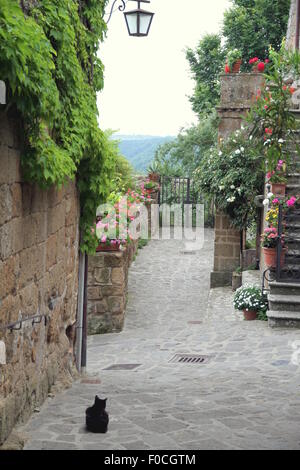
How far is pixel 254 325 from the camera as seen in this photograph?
1017 cm

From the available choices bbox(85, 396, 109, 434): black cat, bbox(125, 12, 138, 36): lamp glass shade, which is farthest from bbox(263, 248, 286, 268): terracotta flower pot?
bbox(85, 396, 109, 434): black cat

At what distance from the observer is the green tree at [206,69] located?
23922 millimetres

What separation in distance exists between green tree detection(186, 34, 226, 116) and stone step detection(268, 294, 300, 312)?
1467cm

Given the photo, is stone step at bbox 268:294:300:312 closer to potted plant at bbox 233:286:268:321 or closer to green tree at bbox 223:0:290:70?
potted plant at bbox 233:286:268:321

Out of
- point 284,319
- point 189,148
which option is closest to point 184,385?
point 284,319

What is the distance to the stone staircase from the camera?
32.4ft

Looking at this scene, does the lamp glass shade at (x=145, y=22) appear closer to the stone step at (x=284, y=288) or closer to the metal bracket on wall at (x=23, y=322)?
the metal bracket on wall at (x=23, y=322)

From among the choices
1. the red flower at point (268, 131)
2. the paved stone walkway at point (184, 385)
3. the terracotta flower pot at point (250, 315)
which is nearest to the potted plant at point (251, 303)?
the terracotta flower pot at point (250, 315)

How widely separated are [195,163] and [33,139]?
1952 centimetres

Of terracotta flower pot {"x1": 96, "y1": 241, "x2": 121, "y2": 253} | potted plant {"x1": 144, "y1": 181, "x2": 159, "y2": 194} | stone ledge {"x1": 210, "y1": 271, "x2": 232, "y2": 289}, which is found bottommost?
stone ledge {"x1": 210, "y1": 271, "x2": 232, "y2": 289}

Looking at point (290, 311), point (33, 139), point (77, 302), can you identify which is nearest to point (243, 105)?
point (290, 311)

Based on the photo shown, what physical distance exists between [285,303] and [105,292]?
105 inches

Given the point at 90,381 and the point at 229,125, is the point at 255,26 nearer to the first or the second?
the point at 229,125
